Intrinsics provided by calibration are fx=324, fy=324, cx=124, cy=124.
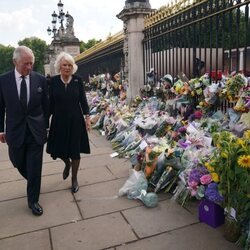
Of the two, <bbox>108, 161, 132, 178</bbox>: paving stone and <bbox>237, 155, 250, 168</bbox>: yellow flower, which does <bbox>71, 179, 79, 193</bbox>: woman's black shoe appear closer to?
<bbox>108, 161, 132, 178</bbox>: paving stone

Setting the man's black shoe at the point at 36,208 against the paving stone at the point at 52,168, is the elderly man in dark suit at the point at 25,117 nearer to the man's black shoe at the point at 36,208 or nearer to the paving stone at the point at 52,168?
the man's black shoe at the point at 36,208

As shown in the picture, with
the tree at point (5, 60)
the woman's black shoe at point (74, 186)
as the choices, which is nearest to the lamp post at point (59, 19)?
the woman's black shoe at point (74, 186)

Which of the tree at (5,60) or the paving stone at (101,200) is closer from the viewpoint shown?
the paving stone at (101,200)

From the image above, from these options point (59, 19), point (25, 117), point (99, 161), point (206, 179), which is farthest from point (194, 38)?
point (59, 19)

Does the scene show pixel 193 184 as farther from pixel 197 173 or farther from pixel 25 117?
pixel 25 117

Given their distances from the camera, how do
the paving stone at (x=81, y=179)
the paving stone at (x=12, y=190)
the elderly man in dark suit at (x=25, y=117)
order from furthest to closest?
the paving stone at (x=81, y=179) → the paving stone at (x=12, y=190) → the elderly man in dark suit at (x=25, y=117)

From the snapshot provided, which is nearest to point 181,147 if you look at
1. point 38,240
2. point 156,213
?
point 156,213

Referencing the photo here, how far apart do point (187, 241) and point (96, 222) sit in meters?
0.97

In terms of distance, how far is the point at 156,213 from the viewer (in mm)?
3523

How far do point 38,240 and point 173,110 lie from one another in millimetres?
3539

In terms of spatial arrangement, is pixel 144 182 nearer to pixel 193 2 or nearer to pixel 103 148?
pixel 103 148

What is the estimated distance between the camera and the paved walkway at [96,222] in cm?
297

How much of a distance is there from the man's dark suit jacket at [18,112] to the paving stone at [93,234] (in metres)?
1.03

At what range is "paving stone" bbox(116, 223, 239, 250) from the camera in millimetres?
2850
